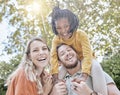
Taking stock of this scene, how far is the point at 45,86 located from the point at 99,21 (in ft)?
26.9

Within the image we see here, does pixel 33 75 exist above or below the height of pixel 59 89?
above

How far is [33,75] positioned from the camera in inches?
118

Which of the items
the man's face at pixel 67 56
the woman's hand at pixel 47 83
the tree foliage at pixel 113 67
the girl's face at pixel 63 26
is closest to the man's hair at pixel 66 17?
the girl's face at pixel 63 26

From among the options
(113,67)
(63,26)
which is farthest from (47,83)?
(113,67)

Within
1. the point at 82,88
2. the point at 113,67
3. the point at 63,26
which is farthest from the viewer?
the point at 113,67

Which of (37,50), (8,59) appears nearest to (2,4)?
(8,59)

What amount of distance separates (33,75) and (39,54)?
223 mm

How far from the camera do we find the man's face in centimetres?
304

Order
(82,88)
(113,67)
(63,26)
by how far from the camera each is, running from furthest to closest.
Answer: (113,67)
(63,26)
(82,88)

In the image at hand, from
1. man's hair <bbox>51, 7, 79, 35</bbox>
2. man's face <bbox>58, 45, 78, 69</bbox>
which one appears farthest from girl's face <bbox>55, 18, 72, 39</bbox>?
man's face <bbox>58, 45, 78, 69</bbox>

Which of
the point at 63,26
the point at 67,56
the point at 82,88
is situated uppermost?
the point at 63,26

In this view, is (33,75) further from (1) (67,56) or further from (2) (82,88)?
(2) (82,88)

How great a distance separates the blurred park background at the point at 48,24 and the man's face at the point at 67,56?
6798 millimetres

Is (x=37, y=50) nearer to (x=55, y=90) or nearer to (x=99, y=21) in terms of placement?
(x=55, y=90)
